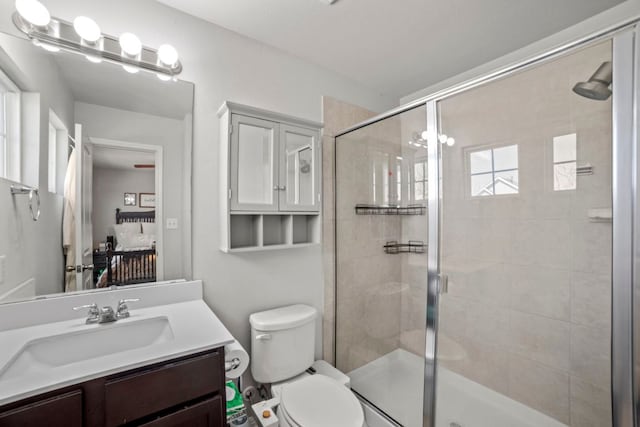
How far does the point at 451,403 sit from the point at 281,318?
1.01 m

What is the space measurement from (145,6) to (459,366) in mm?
2511

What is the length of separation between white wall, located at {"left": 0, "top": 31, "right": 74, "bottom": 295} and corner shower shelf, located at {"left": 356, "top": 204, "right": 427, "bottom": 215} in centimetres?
163

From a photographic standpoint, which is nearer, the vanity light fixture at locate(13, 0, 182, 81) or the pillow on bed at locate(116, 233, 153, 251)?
the vanity light fixture at locate(13, 0, 182, 81)

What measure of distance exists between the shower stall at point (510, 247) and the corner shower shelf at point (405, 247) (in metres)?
0.01

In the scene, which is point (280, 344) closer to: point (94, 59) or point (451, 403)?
point (451, 403)

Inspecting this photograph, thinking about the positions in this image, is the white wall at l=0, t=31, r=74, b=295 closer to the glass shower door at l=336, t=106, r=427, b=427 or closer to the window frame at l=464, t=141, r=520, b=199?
the glass shower door at l=336, t=106, r=427, b=427

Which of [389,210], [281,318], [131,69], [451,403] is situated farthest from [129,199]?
[451,403]

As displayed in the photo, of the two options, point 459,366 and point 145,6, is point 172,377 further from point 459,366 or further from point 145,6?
point 145,6

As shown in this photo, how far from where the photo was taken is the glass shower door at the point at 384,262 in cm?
160

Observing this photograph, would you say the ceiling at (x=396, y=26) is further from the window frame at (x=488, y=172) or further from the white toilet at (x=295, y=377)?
the white toilet at (x=295, y=377)

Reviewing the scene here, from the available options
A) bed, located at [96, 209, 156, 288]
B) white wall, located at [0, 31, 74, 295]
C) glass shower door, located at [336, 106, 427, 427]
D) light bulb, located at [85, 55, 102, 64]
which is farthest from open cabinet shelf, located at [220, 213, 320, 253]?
light bulb, located at [85, 55, 102, 64]

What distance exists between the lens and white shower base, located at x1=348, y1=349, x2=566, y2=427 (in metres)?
1.44

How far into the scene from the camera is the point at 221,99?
5.25 ft

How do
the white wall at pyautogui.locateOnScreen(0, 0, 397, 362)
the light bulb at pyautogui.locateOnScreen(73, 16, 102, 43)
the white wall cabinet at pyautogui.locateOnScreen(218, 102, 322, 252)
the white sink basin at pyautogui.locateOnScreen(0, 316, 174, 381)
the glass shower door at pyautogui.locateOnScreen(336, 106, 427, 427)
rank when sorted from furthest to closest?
the glass shower door at pyautogui.locateOnScreen(336, 106, 427, 427) < the white wall cabinet at pyautogui.locateOnScreen(218, 102, 322, 252) < the white wall at pyautogui.locateOnScreen(0, 0, 397, 362) < the light bulb at pyautogui.locateOnScreen(73, 16, 102, 43) < the white sink basin at pyautogui.locateOnScreen(0, 316, 174, 381)
